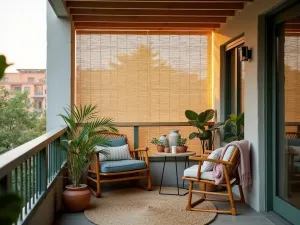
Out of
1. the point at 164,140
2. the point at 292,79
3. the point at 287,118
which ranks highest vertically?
the point at 292,79

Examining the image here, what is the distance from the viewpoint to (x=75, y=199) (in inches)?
171

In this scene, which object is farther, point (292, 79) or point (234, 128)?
point (234, 128)

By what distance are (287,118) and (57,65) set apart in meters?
3.07

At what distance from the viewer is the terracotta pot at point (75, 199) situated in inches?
171

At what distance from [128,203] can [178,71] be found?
253 centimetres

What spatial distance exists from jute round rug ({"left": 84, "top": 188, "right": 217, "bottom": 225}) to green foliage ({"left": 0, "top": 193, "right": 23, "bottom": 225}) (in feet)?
10.1

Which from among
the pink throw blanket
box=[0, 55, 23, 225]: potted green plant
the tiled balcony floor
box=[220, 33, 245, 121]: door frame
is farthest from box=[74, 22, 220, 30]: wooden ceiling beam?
box=[0, 55, 23, 225]: potted green plant

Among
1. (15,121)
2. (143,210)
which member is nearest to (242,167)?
(143,210)

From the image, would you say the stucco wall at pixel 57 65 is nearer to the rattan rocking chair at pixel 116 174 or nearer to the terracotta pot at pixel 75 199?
the rattan rocking chair at pixel 116 174

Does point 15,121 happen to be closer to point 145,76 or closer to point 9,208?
point 145,76

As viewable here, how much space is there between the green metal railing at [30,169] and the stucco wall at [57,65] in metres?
0.72

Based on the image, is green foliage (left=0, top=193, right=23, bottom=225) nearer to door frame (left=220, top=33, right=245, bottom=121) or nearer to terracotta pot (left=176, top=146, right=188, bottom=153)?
terracotta pot (left=176, top=146, right=188, bottom=153)

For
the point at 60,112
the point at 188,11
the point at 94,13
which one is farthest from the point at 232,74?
the point at 60,112

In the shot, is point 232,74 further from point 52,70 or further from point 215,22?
point 52,70
